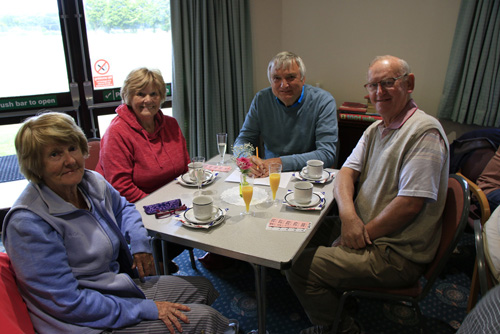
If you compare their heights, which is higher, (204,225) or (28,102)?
(28,102)

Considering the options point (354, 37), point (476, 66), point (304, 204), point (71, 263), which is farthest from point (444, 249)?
point (354, 37)

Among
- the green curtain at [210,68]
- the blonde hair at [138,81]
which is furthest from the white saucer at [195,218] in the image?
the green curtain at [210,68]

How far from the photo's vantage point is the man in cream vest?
1.45 meters

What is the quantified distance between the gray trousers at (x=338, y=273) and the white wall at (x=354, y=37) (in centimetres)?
234

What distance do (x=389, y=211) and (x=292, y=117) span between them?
1.12 meters

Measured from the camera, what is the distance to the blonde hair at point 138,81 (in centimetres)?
204

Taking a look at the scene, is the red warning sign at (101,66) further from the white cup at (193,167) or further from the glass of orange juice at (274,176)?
the glass of orange juice at (274,176)

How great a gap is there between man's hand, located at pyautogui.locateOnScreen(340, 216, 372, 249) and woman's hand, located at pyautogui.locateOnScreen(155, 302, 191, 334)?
0.77 meters

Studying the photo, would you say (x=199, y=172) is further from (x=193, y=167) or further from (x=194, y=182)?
(x=194, y=182)

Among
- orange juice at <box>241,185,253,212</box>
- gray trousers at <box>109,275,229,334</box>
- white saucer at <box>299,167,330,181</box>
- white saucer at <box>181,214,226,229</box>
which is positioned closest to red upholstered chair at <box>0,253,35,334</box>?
gray trousers at <box>109,275,229,334</box>

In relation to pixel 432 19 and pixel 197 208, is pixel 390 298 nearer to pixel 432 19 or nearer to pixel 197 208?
pixel 197 208

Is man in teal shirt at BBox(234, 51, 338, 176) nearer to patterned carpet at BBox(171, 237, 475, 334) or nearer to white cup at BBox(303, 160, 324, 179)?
white cup at BBox(303, 160, 324, 179)

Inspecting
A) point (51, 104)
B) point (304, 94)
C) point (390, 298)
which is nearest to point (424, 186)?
point (390, 298)

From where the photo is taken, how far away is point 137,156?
6.60 ft
